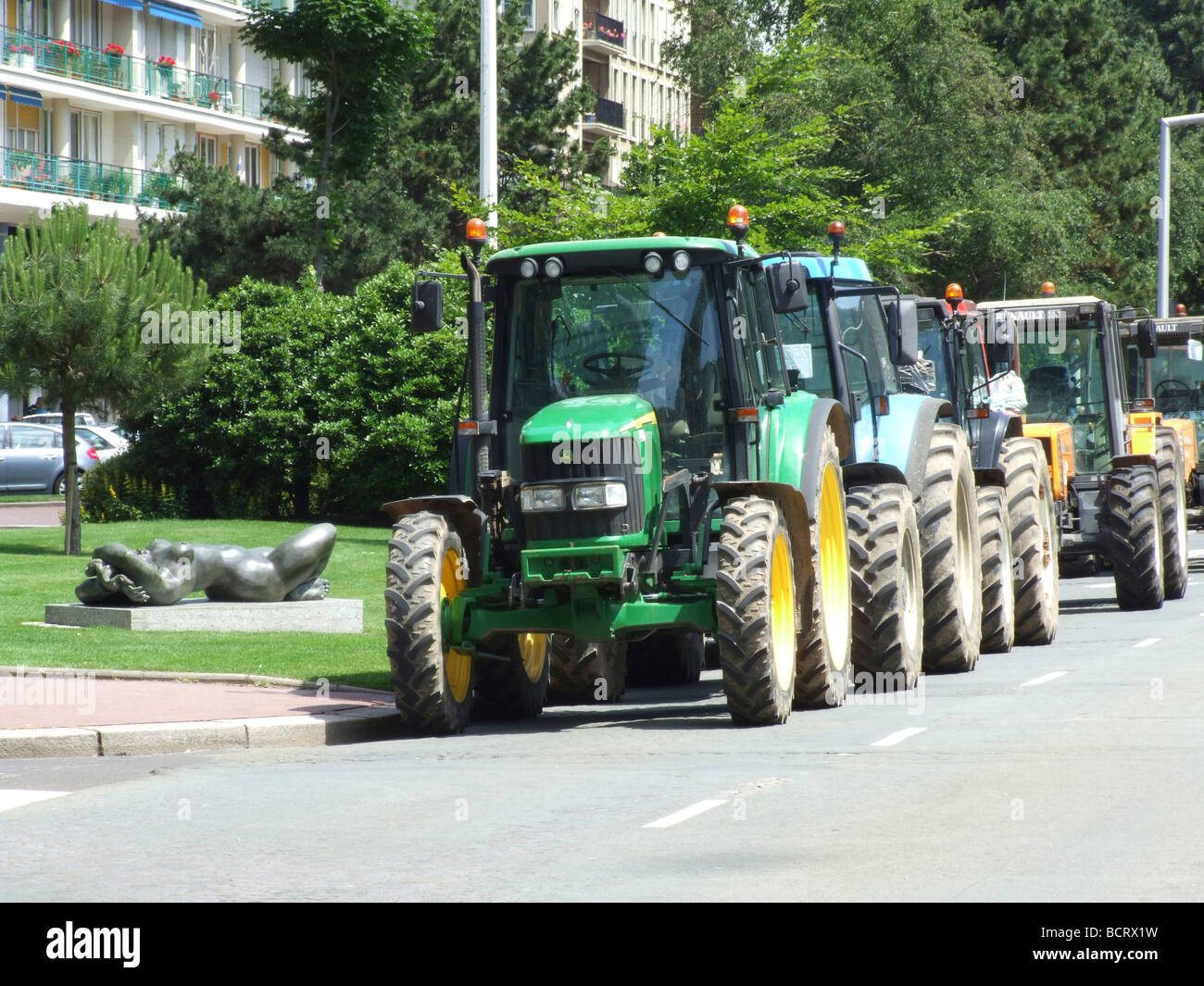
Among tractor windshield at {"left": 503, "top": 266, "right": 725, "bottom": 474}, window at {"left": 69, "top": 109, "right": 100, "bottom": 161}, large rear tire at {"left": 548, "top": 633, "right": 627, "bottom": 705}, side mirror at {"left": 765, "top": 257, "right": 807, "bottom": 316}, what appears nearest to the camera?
side mirror at {"left": 765, "top": 257, "right": 807, "bottom": 316}

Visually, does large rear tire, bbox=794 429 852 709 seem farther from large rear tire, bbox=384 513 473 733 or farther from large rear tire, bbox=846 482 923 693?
large rear tire, bbox=384 513 473 733

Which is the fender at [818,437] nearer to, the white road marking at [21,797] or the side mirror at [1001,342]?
the white road marking at [21,797]

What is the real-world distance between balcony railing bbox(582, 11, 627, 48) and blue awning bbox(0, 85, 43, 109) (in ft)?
114

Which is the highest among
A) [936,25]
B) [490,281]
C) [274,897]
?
[936,25]

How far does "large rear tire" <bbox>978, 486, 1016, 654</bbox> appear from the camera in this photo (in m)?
16.4

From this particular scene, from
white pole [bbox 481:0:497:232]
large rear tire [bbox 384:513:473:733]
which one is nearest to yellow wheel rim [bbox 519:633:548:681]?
large rear tire [bbox 384:513:473:733]

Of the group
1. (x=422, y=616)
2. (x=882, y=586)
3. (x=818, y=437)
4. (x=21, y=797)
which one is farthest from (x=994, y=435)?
(x=21, y=797)

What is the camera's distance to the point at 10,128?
53781 millimetres

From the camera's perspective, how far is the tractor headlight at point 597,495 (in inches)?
441

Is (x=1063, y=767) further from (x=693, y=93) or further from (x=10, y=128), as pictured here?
(x=10, y=128)

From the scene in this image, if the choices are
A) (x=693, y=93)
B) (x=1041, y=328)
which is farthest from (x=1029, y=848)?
(x=693, y=93)

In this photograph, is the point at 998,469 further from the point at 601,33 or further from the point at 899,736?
the point at 601,33

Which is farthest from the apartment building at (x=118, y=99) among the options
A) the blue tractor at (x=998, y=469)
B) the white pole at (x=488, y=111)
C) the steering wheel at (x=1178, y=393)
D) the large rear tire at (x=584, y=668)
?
the large rear tire at (x=584, y=668)

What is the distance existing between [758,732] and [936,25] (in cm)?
3075
